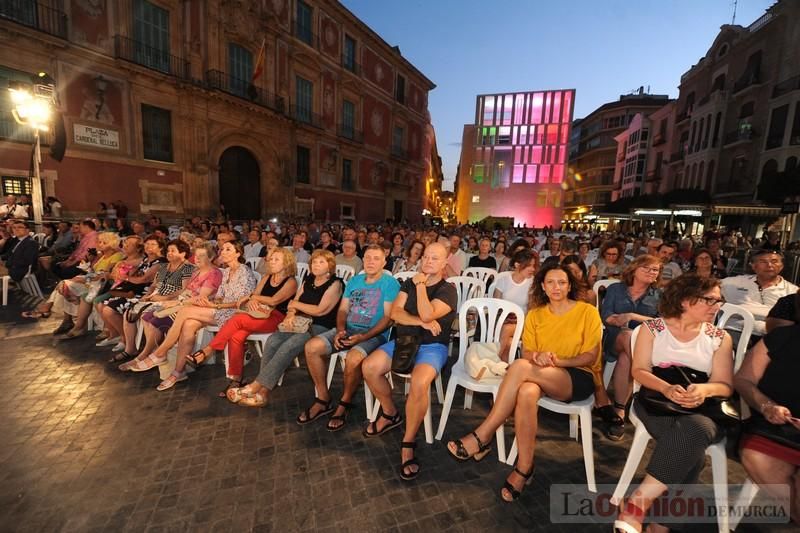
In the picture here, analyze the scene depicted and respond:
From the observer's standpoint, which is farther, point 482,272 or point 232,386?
point 482,272

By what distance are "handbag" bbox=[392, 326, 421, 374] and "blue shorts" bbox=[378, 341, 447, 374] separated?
6 centimetres

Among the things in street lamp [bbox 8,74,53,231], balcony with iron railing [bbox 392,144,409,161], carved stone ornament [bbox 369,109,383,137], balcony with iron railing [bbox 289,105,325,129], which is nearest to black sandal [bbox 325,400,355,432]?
street lamp [bbox 8,74,53,231]

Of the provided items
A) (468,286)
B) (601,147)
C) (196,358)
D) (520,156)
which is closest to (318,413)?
(196,358)

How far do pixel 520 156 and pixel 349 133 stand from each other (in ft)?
100

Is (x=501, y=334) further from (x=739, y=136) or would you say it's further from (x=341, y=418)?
(x=739, y=136)

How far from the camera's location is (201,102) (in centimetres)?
1491

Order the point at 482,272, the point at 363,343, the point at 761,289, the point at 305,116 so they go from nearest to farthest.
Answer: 1. the point at 363,343
2. the point at 761,289
3. the point at 482,272
4. the point at 305,116

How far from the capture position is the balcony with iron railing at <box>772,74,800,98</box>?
56.9 feet

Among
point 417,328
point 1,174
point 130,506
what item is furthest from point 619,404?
point 1,174

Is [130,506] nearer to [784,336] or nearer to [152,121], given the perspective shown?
[784,336]

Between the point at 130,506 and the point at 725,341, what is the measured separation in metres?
3.92

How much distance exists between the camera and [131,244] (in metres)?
4.75

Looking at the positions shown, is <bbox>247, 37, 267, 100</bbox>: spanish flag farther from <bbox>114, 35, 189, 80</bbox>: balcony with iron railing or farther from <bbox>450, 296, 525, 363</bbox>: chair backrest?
<bbox>450, 296, 525, 363</bbox>: chair backrest

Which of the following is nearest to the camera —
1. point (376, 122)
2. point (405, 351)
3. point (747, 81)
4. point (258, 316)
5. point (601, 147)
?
point (405, 351)
